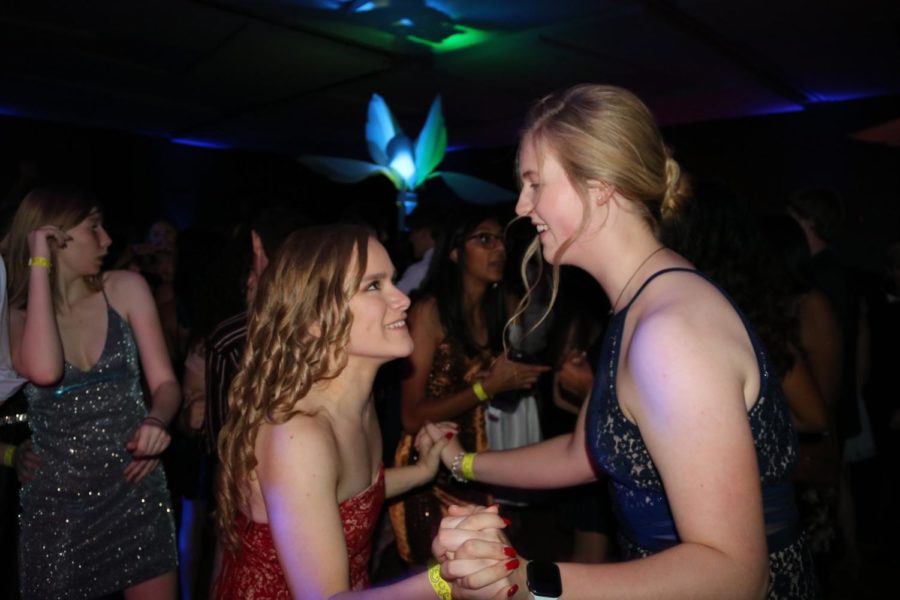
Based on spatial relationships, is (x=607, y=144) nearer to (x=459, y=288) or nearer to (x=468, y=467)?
(x=468, y=467)

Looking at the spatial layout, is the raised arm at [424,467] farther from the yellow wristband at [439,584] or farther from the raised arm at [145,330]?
the raised arm at [145,330]

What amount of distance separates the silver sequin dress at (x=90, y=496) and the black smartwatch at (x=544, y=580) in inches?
67.9

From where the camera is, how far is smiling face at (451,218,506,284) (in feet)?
10.1

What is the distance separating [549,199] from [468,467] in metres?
0.91

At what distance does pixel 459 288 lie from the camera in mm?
3006

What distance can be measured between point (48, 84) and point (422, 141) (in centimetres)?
413

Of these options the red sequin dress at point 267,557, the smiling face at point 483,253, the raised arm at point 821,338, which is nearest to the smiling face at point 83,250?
the red sequin dress at point 267,557

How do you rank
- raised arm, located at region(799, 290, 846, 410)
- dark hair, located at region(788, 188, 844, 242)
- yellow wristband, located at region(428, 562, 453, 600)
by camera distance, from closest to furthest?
yellow wristband, located at region(428, 562, 453, 600)
raised arm, located at region(799, 290, 846, 410)
dark hair, located at region(788, 188, 844, 242)

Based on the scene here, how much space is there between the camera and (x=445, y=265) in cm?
311

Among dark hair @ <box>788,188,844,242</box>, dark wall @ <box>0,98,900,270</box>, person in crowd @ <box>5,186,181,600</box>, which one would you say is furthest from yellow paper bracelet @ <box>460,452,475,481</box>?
dark hair @ <box>788,188,844,242</box>

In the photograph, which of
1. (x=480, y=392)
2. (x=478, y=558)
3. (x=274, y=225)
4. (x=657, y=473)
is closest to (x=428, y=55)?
(x=274, y=225)

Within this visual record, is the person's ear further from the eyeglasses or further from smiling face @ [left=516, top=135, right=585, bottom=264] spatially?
the eyeglasses

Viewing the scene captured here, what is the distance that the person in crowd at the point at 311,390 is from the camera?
1433 mm

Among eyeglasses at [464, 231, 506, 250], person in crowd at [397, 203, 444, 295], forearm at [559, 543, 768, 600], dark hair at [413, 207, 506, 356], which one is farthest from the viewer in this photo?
person in crowd at [397, 203, 444, 295]
